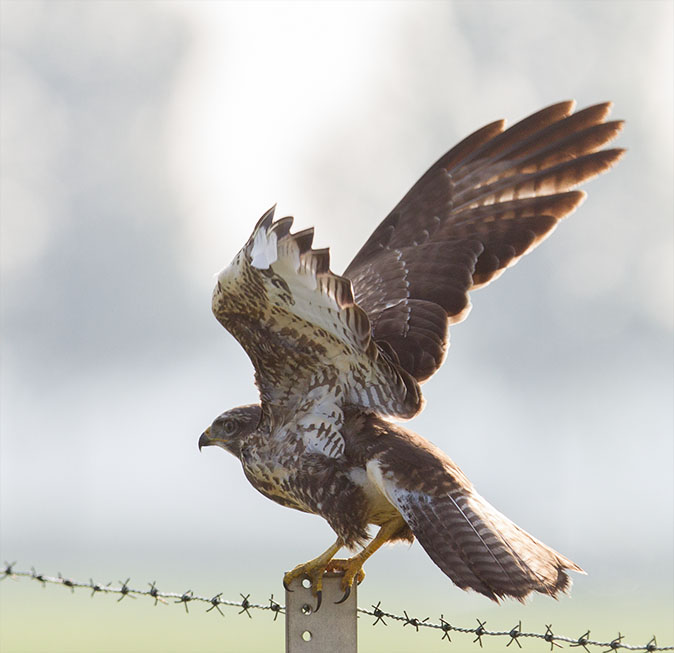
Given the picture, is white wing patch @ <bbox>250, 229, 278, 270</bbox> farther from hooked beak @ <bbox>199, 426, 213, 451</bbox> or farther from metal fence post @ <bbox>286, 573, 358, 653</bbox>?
hooked beak @ <bbox>199, 426, 213, 451</bbox>

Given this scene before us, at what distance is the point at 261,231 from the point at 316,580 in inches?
57.8

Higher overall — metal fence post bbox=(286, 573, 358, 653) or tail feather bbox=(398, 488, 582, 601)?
tail feather bbox=(398, 488, 582, 601)

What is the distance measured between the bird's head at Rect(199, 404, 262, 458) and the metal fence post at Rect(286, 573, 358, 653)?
1.45m

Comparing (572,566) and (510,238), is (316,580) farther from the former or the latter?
(510,238)

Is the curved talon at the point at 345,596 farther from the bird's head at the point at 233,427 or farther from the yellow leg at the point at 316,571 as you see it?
the bird's head at the point at 233,427

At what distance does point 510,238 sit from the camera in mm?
5391

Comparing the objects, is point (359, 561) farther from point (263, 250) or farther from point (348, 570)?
point (263, 250)

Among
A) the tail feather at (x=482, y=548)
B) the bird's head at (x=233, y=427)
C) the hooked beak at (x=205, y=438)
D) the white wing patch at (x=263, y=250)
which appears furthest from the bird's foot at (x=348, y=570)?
the white wing patch at (x=263, y=250)

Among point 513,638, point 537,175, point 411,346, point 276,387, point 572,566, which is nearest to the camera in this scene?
point 513,638

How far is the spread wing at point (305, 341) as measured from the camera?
4.08 m

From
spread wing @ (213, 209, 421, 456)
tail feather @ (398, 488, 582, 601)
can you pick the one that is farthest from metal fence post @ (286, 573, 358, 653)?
spread wing @ (213, 209, 421, 456)

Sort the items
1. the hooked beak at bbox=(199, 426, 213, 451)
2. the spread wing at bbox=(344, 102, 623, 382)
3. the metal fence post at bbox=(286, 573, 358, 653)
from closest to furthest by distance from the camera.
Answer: the metal fence post at bbox=(286, 573, 358, 653) < the spread wing at bbox=(344, 102, 623, 382) < the hooked beak at bbox=(199, 426, 213, 451)

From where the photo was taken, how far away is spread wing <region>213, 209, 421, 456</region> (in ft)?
13.4

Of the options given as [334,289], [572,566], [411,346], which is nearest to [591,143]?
[411,346]
